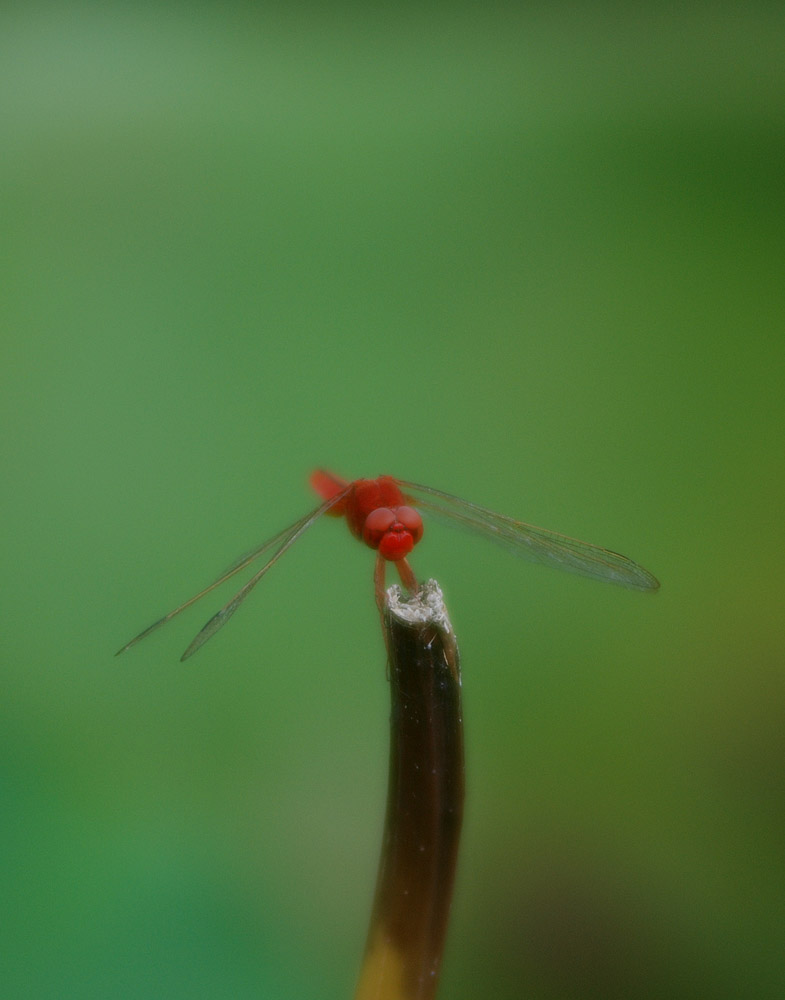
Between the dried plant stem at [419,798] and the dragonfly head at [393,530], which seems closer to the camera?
the dried plant stem at [419,798]

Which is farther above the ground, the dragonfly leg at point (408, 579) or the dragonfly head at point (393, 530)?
the dragonfly head at point (393, 530)

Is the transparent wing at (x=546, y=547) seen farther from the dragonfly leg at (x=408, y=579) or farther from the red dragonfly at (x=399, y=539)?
the dragonfly leg at (x=408, y=579)

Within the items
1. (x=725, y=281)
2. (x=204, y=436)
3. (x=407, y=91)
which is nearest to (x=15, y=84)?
(x=407, y=91)

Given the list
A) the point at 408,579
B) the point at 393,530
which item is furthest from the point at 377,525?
the point at 408,579

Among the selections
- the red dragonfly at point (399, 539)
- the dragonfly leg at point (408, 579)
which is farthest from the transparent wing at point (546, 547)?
the dragonfly leg at point (408, 579)

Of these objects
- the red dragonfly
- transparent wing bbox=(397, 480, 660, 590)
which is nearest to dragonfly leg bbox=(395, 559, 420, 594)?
the red dragonfly

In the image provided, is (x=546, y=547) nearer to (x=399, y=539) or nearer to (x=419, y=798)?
(x=399, y=539)

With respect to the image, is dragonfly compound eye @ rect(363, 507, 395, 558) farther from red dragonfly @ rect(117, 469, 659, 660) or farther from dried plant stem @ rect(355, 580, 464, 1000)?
dried plant stem @ rect(355, 580, 464, 1000)

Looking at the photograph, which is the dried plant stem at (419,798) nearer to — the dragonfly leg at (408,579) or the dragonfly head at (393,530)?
the dragonfly leg at (408,579)
